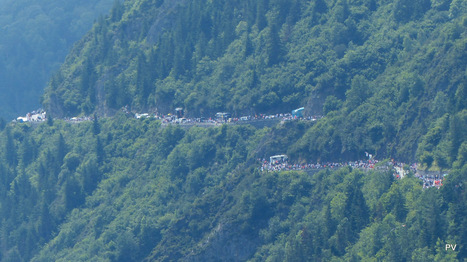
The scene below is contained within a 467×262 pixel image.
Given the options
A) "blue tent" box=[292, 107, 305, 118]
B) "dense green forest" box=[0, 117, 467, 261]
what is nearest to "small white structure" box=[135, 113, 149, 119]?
"dense green forest" box=[0, 117, 467, 261]

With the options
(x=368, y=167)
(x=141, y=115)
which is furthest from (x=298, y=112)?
(x=141, y=115)

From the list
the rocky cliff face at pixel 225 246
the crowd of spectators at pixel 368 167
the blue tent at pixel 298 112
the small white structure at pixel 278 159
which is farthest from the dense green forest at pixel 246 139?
the small white structure at pixel 278 159


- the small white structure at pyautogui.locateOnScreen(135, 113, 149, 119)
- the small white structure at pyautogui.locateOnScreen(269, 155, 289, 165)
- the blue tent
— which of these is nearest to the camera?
the small white structure at pyautogui.locateOnScreen(269, 155, 289, 165)

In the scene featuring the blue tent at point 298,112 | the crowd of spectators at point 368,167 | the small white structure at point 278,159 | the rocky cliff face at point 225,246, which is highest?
the blue tent at point 298,112

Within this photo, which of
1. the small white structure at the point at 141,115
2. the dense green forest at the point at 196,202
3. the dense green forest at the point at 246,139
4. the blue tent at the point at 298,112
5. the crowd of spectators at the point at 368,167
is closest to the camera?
the dense green forest at the point at 196,202

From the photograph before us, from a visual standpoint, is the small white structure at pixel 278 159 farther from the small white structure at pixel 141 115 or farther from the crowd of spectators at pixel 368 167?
the small white structure at pixel 141 115

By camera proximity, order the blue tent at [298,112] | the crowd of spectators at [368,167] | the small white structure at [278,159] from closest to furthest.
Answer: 1. the crowd of spectators at [368,167]
2. the small white structure at [278,159]
3. the blue tent at [298,112]

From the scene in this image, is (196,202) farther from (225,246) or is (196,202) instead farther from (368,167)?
(368,167)

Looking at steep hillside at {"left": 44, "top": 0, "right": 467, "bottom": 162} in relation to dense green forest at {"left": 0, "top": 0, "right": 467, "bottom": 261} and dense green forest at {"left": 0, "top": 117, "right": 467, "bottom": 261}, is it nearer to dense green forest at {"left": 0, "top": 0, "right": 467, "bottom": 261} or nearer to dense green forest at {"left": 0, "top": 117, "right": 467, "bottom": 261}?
dense green forest at {"left": 0, "top": 0, "right": 467, "bottom": 261}

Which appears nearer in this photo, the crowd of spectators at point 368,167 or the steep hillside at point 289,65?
the crowd of spectators at point 368,167
